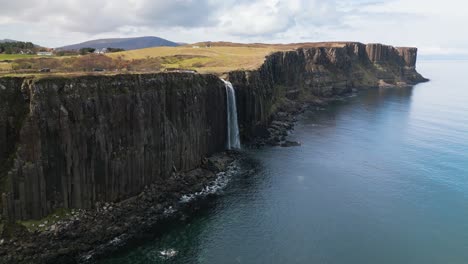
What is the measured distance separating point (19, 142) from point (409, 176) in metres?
53.2

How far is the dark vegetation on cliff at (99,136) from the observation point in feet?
121

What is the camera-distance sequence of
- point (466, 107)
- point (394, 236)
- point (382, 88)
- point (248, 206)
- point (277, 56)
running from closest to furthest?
point (394, 236), point (248, 206), point (277, 56), point (466, 107), point (382, 88)

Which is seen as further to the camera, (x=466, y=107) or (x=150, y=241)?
(x=466, y=107)

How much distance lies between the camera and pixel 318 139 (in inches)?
3344

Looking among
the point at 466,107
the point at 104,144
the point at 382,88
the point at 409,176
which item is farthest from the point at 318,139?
the point at 382,88

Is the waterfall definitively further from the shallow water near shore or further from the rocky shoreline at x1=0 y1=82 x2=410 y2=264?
the rocky shoreline at x1=0 y1=82 x2=410 y2=264

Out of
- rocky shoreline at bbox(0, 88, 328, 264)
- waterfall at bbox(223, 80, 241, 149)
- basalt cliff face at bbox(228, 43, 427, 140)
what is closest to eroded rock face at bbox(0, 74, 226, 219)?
rocky shoreline at bbox(0, 88, 328, 264)

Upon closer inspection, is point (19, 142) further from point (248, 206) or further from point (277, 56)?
point (277, 56)

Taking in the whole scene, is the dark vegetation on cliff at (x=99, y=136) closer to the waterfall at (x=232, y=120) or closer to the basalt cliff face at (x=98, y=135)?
the basalt cliff face at (x=98, y=135)

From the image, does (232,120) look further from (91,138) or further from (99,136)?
(91,138)

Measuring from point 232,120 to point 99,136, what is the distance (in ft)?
112

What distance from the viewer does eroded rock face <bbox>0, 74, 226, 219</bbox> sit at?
36819mm

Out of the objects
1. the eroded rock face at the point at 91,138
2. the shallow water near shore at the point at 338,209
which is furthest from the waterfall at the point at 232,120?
the eroded rock face at the point at 91,138

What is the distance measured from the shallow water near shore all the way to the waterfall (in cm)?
386
